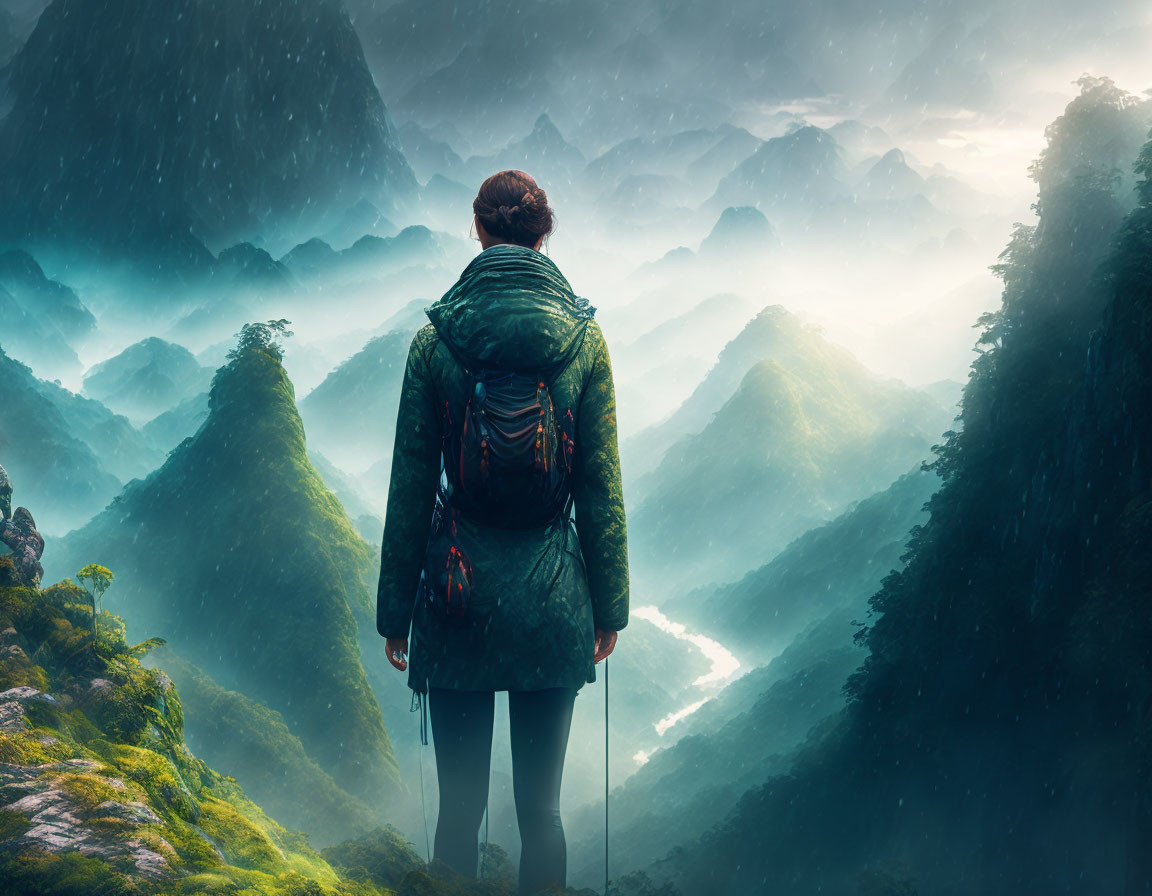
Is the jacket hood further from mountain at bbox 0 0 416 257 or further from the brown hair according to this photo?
mountain at bbox 0 0 416 257

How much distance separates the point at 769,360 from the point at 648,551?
53473mm

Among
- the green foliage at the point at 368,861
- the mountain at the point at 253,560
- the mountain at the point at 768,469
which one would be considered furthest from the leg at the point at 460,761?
the mountain at the point at 768,469

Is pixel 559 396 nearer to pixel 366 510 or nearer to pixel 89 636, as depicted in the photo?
pixel 89 636

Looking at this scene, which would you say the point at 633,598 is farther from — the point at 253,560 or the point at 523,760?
the point at 523,760

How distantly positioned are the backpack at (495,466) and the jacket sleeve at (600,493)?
101 mm

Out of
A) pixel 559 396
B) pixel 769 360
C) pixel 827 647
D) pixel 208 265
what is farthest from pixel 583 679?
pixel 769 360

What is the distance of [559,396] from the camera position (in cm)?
402

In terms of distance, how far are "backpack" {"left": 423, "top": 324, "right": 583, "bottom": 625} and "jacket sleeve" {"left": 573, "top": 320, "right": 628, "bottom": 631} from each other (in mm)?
101

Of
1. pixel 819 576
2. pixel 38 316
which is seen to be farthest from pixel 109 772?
pixel 38 316

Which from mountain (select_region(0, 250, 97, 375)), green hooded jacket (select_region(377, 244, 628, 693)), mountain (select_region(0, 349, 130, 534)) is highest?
mountain (select_region(0, 250, 97, 375))

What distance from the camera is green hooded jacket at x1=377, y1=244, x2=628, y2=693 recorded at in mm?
3904

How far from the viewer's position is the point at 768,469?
458ft

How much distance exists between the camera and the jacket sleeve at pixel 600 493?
4.17m

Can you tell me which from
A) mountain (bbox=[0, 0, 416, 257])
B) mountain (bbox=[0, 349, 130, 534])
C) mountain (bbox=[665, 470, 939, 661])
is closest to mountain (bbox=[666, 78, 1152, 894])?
mountain (bbox=[665, 470, 939, 661])
